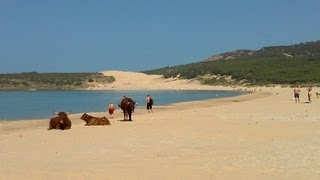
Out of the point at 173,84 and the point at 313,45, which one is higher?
the point at 313,45

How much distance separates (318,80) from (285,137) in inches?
2558

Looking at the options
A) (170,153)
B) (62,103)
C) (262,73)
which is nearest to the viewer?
(170,153)

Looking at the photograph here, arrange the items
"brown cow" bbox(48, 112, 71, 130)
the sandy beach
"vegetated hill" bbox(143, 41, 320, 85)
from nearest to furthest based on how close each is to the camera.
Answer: the sandy beach → "brown cow" bbox(48, 112, 71, 130) → "vegetated hill" bbox(143, 41, 320, 85)

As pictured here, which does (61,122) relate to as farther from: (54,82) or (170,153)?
(54,82)

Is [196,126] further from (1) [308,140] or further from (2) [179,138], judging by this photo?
(1) [308,140]

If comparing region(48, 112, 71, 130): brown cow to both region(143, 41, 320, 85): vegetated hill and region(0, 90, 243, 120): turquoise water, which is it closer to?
region(0, 90, 243, 120): turquoise water

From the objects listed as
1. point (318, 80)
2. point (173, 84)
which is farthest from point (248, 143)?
point (173, 84)

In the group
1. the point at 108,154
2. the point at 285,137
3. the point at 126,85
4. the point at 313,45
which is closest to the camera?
the point at 108,154

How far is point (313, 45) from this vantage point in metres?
170

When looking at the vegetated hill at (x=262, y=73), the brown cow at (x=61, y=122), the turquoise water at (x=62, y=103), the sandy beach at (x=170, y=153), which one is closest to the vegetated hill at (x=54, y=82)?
the vegetated hill at (x=262, y=73)

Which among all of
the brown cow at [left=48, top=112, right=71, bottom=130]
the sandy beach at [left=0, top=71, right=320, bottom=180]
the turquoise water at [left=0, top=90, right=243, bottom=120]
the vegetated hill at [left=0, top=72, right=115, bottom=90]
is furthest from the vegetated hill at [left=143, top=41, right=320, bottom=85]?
the sandy beach at [left=0, top=71, right=320, bottom=180]

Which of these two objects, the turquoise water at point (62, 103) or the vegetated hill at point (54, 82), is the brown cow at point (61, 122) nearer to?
the turquoise water at point (62, 103)

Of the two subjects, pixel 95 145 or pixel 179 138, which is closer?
pixel 95 145

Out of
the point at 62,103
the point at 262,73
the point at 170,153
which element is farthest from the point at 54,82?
the point at 170,153
